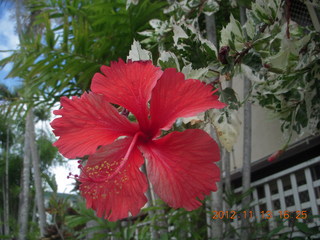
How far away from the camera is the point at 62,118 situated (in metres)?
0.45

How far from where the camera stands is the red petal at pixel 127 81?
1.45ft

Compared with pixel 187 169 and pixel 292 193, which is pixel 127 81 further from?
pixel 292 193

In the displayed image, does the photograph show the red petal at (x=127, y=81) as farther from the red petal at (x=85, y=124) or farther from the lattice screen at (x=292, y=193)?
the lattice screen at (x=292, y=193)

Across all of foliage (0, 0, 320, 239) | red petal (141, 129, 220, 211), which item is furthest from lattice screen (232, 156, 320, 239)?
red petal (141, 129, 220, 211)

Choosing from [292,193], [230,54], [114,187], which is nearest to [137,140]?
[114,187]

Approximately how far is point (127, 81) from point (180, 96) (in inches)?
3.1

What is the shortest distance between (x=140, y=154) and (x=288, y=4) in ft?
1.53

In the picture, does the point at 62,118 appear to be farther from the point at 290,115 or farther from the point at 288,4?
the point at 290,115

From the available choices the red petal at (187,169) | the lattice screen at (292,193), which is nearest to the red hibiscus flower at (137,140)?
the red petal at (187,169)

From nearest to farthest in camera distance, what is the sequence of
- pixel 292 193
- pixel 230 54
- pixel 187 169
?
pixel 187 169
pixel 230 54
pixel 292 193

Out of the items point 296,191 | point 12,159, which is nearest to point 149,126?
point 296,191

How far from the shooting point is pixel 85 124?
1.53 ft

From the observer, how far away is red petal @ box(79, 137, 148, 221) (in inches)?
18.0

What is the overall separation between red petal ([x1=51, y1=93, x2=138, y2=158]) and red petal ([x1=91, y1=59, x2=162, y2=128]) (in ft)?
0.06
